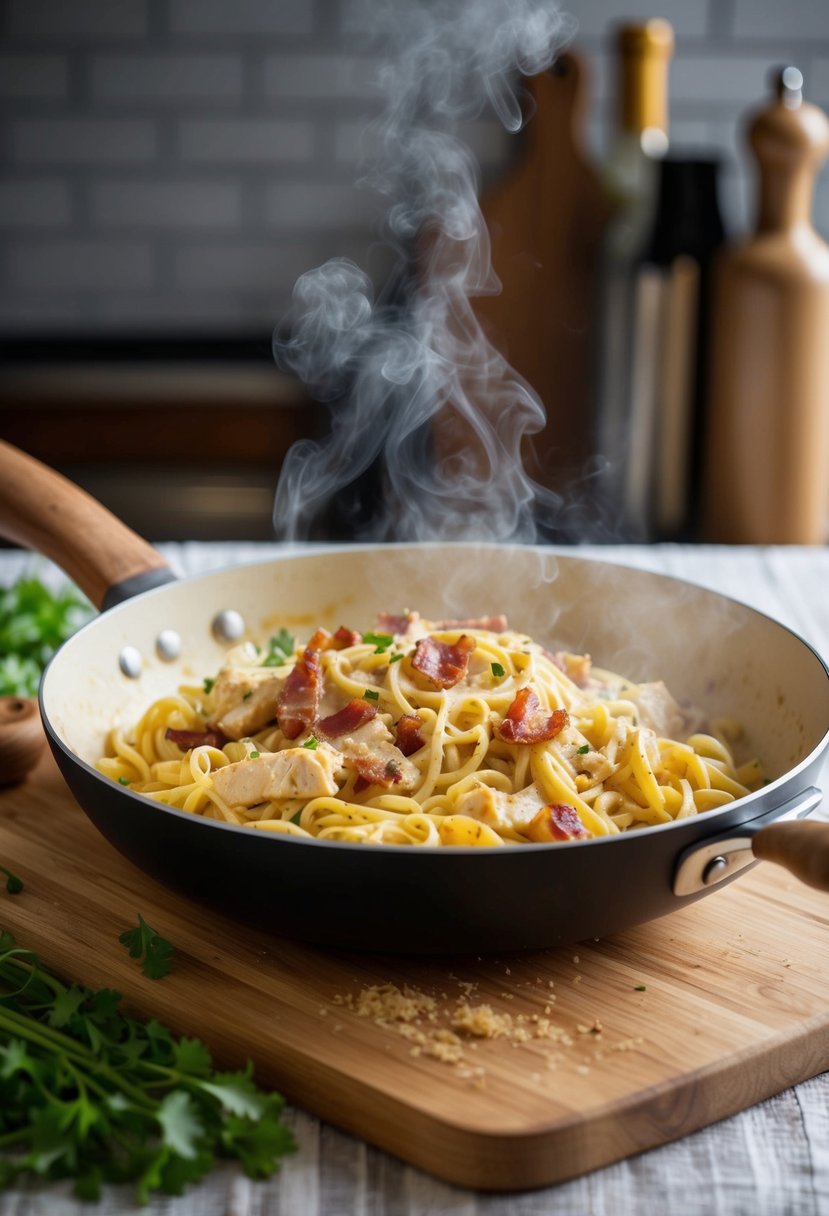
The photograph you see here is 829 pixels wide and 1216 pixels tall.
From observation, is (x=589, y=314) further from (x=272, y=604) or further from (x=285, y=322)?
(x=272, y=604)

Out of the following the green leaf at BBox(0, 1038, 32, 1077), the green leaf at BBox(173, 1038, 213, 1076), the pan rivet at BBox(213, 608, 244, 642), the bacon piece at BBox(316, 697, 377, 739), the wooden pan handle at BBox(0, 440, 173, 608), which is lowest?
the green leaf at BBox(173, 1038, 213, 1076)

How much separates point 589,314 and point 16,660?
3.04 m

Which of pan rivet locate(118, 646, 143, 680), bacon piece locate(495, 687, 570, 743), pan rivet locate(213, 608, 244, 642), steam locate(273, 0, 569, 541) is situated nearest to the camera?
bacon piece locate(495, 687, 570, 743)

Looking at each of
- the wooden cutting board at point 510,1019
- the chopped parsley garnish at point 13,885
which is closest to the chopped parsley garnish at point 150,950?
the wooden cutting board at point 510,1019

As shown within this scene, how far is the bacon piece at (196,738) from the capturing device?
2131mm

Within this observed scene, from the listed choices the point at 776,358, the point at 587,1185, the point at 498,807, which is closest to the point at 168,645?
the point at 498,807

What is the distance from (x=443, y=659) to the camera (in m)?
2.15

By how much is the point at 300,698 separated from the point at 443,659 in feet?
0.79

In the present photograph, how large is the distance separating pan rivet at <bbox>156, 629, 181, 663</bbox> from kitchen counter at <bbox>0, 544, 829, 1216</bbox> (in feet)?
3.45

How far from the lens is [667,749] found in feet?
6.80

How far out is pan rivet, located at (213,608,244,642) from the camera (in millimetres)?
2504

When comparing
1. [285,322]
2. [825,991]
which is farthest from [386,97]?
[825,991]

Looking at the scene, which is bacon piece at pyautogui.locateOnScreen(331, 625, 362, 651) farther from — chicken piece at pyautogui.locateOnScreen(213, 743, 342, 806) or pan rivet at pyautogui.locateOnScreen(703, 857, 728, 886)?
pan rivet at pyautogui.locateOnScreen(703, 857, 728, 886)

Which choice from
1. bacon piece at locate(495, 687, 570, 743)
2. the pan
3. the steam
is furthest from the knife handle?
the steam
